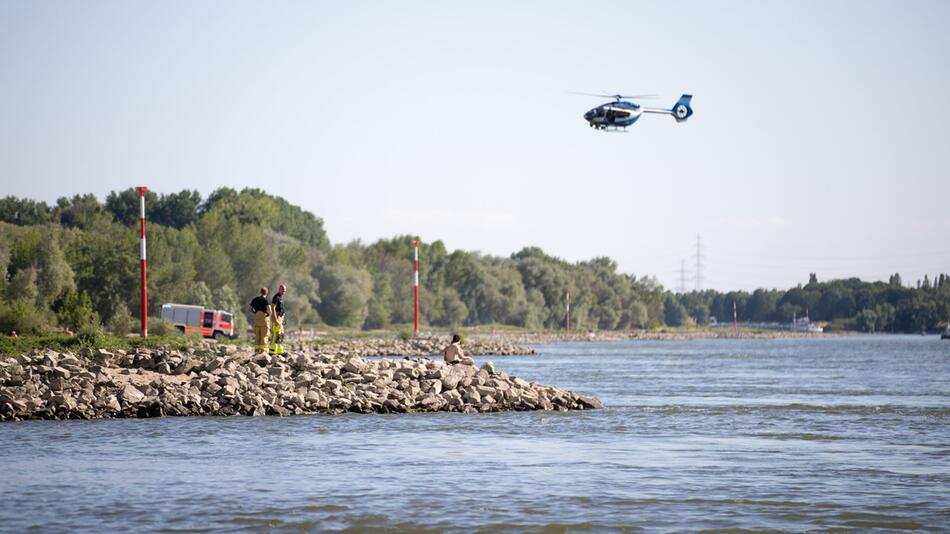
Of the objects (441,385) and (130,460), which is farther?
(441,385)

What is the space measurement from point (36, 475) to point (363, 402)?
10981mm

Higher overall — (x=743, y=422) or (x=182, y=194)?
(x=182, y=194)

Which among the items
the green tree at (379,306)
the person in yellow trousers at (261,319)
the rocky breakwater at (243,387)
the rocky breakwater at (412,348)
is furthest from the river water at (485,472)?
the green tree at (379,306)

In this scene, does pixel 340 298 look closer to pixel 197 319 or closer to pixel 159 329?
pixel 197 319

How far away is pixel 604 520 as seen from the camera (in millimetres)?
15000

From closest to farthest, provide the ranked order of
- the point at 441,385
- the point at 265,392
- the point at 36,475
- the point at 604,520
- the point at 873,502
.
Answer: the point at 604,520
the point at 873,502
the point at 36,475
the point at 265,392
the point at 441,385

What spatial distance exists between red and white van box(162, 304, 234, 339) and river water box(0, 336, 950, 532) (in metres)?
41.3

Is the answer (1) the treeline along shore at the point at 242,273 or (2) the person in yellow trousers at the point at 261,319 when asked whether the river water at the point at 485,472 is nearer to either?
(2) the person in yellow trousers at the point at 261,319

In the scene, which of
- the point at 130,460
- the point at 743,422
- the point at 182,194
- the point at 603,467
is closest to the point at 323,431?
the point at 130,460

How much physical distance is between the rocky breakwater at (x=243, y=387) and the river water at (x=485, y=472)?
0.78m

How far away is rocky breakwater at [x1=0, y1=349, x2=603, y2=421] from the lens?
86.2 ft

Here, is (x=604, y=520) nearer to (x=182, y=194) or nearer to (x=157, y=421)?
(x=157, y=421)

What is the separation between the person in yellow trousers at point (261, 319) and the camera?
104 feet

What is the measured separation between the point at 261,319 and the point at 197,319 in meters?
36.3
